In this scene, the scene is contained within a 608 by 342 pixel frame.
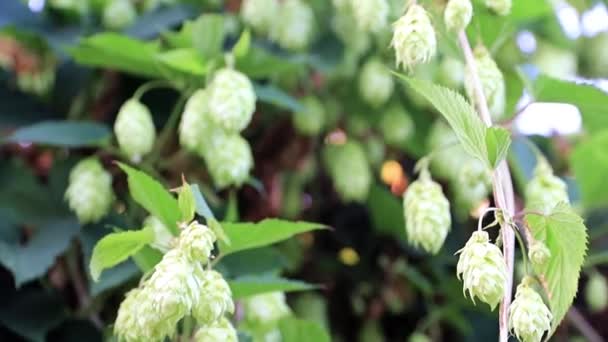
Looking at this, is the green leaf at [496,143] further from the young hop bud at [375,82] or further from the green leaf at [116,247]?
the young hop bud at [375,82]

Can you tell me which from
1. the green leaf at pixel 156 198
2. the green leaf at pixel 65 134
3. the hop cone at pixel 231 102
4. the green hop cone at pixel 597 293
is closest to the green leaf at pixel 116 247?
the green leaf at pixel 156 198

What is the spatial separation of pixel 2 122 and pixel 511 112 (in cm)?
58

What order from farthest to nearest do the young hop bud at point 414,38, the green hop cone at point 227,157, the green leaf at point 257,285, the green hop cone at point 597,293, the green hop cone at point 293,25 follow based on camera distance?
1. the green hop cone at point 597,293
2. the green hop cone at point 293,25
3. the green hop cone at point 227,157
4. the green leaf at point 257,285
5. the young hop bud at point 414,38

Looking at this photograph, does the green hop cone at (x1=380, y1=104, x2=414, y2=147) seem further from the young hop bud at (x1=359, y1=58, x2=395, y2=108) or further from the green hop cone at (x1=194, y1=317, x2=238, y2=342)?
the green hop cone at (x1=194, y1=317, x2=238, y2=342)

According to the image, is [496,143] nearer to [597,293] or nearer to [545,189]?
[545,189]

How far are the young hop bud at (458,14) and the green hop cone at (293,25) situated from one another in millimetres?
418

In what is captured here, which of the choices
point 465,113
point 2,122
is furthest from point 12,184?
point 465,113

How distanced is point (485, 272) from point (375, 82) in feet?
1.96

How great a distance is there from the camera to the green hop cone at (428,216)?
80cm

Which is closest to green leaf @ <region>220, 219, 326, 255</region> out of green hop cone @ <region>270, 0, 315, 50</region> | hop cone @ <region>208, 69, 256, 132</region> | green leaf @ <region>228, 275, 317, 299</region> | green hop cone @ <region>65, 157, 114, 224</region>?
green leaf @ <region>228, 275, 317, 299</region>

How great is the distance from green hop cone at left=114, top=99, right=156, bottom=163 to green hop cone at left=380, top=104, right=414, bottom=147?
1.18 ft

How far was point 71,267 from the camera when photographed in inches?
43.4

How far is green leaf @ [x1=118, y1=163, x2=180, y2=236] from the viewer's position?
751mm

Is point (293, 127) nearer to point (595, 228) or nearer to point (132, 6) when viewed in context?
point (132, 6)
